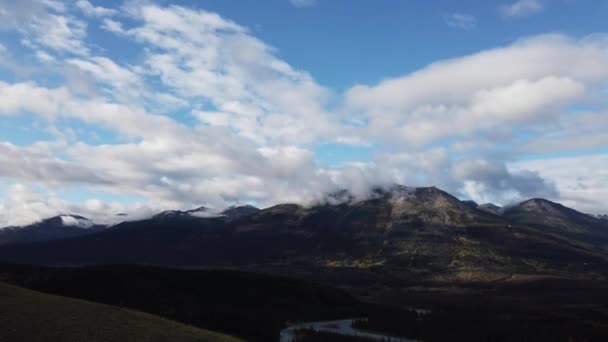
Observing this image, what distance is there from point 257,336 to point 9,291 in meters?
106

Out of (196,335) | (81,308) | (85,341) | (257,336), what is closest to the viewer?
(85,341)

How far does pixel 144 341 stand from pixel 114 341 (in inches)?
184

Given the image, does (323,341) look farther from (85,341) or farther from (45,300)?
(85,341)

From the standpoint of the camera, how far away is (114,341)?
83188 millimetres

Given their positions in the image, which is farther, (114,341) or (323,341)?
(323,341)

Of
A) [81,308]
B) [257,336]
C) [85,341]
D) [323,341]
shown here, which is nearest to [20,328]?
[85,341]

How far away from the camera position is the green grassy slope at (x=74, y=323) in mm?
82562

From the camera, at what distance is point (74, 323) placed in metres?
89.4

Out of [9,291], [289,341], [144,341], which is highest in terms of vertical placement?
[9,291]

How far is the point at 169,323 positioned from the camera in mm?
101375

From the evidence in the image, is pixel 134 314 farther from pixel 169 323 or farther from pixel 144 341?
pixel 144 341

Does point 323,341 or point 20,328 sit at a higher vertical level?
point 20,328

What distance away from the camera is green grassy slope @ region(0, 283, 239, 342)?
3250 inches

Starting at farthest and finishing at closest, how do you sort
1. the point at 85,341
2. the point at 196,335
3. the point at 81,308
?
the point at 81,308
the point at 196,335
the point at 85,341
